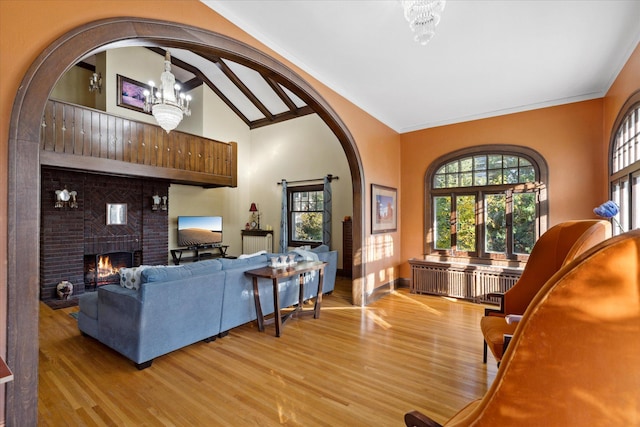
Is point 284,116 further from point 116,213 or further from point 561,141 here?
point 561,141

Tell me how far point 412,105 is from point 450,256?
283 centimetres

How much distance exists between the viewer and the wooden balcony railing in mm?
4660

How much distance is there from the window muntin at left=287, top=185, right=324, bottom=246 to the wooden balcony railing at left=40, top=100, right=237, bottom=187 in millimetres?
1875

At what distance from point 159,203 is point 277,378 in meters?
5.45

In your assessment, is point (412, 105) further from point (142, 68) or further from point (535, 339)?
point (142, 68)

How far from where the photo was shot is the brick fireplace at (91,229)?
200 inches

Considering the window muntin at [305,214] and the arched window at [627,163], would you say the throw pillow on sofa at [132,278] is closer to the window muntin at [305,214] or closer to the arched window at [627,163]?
the window muntin at [305,214]

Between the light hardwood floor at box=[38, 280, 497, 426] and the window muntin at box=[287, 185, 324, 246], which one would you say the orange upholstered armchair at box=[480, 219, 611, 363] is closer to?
the light hardwood floor at box=[38, 280, 497, 426]

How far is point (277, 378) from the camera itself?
2611mm

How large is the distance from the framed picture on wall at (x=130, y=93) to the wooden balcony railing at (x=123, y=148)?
3.92 ft

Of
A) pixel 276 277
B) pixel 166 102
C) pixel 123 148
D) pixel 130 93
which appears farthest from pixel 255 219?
pixel 276 277

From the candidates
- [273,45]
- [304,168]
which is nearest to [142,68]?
[304,168]

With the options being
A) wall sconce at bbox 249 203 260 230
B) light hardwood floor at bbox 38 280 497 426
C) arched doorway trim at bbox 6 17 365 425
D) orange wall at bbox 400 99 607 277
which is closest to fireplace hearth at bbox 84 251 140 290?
light hardwood floor at bbox 38 280 497 426

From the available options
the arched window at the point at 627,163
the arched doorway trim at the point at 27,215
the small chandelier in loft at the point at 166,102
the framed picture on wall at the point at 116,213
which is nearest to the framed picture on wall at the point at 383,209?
the arched window at the point at 627,163
